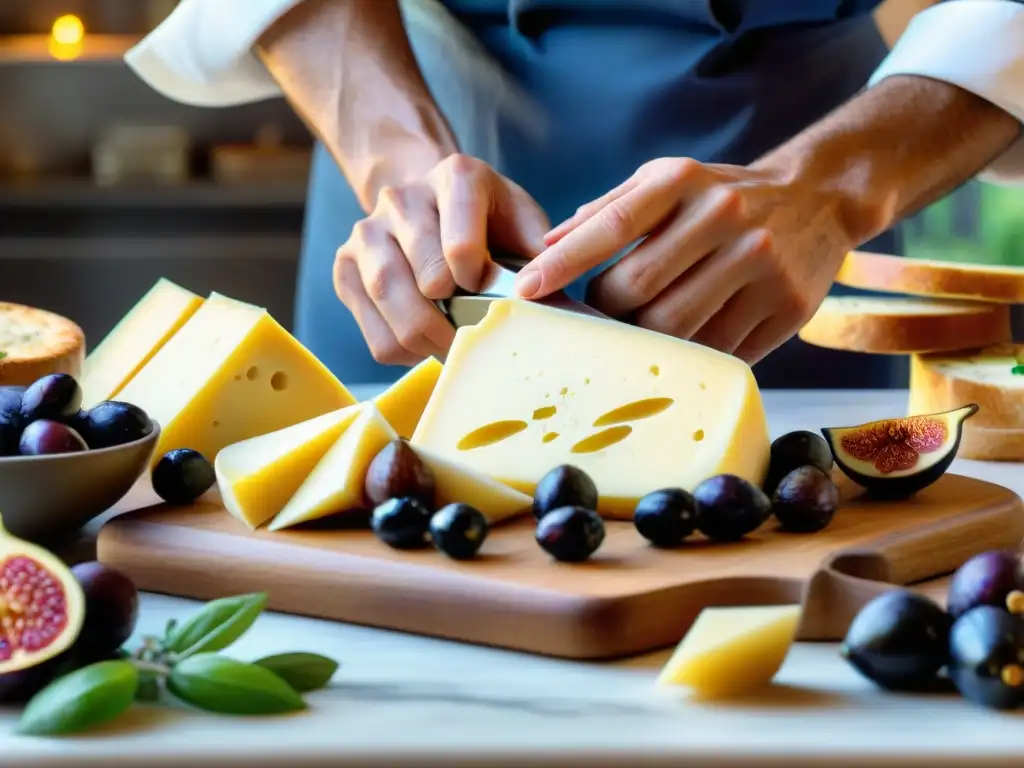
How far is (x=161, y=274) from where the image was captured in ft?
15.5

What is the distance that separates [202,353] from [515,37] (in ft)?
2.86

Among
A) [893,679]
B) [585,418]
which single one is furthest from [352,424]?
[893,679]

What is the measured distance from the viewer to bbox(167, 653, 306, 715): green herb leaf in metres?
0.82

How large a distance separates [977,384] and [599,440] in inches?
25.1

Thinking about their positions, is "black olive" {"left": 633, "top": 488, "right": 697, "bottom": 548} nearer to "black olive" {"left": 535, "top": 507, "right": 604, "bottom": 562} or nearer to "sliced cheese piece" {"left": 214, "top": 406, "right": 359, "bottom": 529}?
"black olive" {"left": 535, "top": 507, "right": 604, "bottom": 562}

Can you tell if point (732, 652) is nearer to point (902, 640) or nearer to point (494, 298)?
point (902, 640)

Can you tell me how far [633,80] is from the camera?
2.09 metres

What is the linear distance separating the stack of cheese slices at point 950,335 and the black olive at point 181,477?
90cm

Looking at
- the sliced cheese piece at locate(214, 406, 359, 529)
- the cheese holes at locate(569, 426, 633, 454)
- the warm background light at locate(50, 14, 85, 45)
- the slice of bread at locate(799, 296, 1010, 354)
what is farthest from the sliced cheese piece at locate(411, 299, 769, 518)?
the warm background light at locate(50, 14, 85, 45)

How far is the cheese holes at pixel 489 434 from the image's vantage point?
128 cm

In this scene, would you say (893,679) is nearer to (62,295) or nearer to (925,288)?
(925,288)

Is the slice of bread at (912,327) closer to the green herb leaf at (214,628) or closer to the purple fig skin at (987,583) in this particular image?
the purple fig skin at (987,583)

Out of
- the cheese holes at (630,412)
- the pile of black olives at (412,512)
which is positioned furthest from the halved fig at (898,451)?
the pile of black olives at (412,512)

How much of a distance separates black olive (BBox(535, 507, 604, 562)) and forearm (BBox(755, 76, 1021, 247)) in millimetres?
737
